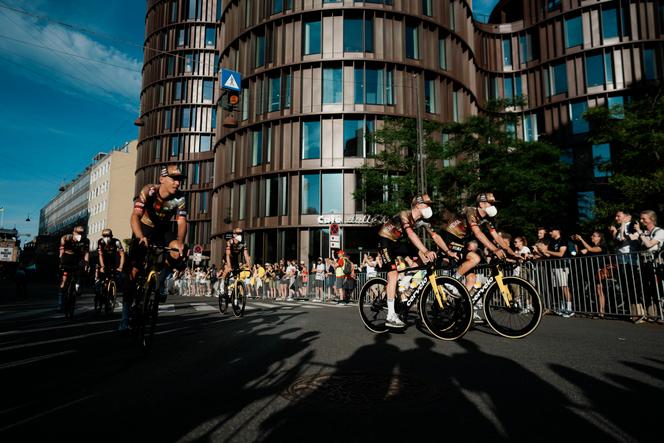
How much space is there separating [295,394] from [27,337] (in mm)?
5017

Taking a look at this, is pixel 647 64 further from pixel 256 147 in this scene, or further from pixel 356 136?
pixel 256 147

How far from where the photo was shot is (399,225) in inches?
265

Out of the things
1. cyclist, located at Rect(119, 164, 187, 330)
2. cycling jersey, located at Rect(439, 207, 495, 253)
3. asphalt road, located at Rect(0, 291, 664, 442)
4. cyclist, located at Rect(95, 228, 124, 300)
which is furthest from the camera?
cyclist, located at Rect(95, 228, 124, 300)

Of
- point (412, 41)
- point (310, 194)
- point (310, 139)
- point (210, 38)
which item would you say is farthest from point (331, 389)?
point (210, 38)

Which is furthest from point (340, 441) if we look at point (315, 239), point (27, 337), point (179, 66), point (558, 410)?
point (179, 66)

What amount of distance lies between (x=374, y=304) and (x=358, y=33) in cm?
2945

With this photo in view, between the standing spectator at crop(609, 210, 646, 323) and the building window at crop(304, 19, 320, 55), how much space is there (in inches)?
1051

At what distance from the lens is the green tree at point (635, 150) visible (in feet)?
61.2

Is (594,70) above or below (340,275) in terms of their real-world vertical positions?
above

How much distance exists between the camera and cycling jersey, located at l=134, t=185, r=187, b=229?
5.56 m

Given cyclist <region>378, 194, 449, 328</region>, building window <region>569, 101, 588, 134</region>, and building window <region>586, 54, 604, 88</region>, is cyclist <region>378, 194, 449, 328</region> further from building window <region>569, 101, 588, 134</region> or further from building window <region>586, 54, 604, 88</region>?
building window <region>586, 54, 604, 88</region>

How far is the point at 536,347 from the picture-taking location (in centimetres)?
547

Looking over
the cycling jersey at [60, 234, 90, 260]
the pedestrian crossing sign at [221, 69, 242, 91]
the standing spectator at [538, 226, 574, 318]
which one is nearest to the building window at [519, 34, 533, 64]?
the pedestrian crossing sign at [221, 69, 242, 91]

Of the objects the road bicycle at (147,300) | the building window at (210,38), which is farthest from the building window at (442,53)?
the building window at (210,38)
